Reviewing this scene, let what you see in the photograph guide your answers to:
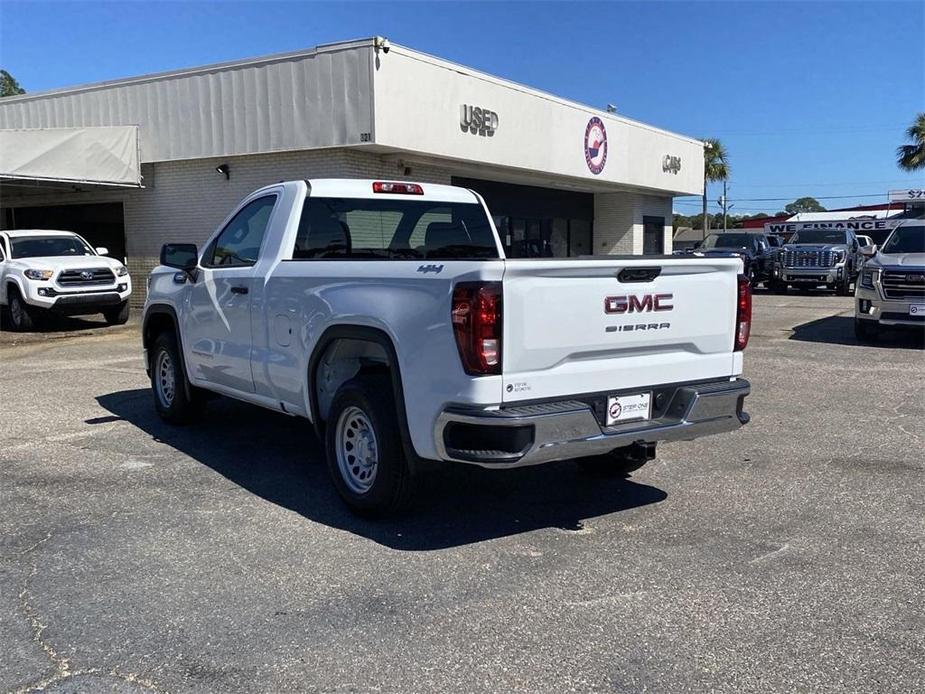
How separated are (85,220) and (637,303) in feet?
70.5

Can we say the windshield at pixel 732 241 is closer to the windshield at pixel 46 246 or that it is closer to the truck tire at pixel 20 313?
the windshield at pixel 46 246

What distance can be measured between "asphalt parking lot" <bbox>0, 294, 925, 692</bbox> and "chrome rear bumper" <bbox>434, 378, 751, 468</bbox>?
586 millimetres

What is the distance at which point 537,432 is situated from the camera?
4.27m

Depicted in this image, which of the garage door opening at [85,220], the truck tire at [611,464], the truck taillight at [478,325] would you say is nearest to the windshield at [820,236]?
the garage door opening at [85,220]

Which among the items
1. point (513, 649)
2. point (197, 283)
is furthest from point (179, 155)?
point (513, 649)

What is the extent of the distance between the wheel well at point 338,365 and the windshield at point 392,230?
93 centimetres

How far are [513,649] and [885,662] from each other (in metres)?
1.46

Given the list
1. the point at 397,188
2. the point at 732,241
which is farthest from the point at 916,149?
the point at 397,188

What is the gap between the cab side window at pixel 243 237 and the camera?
20.7ft

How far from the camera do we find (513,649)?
3557mm

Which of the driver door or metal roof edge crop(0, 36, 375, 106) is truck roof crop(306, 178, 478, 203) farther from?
metal roof edge crop(0, 36, 375, 106)

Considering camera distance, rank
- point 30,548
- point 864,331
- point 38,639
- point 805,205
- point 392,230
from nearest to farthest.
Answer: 1. point 38,639
2. point 30,548
3. point 392,230
4. point 864,331
5. point 805,205

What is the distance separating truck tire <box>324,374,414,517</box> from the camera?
4.80 metres

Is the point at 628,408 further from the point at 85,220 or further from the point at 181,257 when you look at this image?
the point at 85,220
